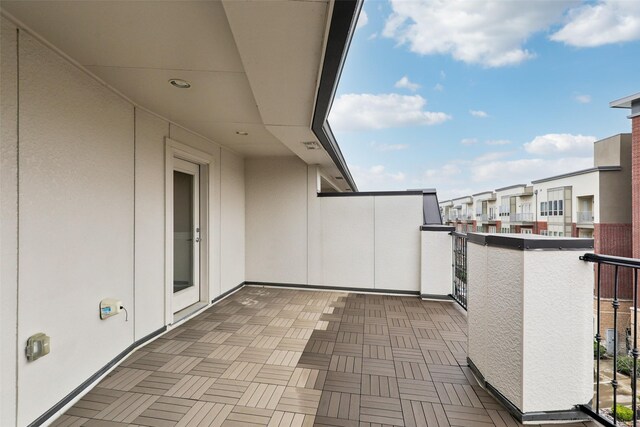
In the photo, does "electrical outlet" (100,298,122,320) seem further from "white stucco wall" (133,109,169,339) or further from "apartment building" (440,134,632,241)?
"apartment building" (440,134,632,241)

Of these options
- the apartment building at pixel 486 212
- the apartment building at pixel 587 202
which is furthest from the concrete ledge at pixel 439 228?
the apartment building at pixel 486 212

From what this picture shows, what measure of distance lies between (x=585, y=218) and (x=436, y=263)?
16490 mm

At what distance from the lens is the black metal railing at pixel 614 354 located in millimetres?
1413

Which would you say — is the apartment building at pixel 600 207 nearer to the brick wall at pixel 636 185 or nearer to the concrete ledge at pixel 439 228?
the brick wall at pixel 636 185

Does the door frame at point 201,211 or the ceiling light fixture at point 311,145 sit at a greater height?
the ceiling light fixture at point 311,145

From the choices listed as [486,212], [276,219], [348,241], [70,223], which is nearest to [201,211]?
[276,219]

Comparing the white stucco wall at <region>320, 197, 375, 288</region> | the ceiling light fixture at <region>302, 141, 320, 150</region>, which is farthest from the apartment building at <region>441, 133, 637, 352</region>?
the ceiling light fixture at <region>302, 141, 320, 150</region>

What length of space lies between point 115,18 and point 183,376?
8.26ft

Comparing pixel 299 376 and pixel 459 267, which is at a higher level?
pixel 459 267

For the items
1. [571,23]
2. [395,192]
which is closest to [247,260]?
[395,192]

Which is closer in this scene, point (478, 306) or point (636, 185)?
point (478, 306)

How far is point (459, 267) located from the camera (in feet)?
13.8

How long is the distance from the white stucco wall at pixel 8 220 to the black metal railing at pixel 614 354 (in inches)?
106

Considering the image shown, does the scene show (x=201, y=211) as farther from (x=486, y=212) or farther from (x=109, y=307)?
(x=486, y=212)
